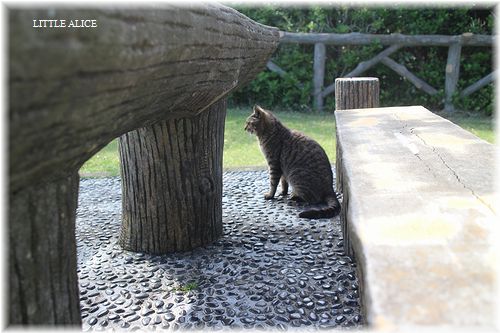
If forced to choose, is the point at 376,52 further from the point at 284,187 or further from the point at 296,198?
the point at 296,198

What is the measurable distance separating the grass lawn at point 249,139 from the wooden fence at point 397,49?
0.62 meters

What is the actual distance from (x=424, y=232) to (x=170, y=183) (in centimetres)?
210

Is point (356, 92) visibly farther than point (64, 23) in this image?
Yes

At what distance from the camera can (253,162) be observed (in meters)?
6.02

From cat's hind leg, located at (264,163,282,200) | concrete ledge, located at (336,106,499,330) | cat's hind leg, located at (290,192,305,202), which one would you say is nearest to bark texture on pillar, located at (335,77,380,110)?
cat's hind leg, located at (264,163,282,200)

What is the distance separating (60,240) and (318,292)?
5.51ft

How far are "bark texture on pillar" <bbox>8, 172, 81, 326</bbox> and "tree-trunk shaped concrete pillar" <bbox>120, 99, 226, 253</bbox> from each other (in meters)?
1.57

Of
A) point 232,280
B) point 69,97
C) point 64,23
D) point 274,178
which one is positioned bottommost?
point 232,280

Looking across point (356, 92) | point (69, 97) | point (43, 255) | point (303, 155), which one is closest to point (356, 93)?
point (356, 92)

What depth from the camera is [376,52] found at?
30.6ft

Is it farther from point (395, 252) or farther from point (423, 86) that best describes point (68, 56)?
point (423, 86)

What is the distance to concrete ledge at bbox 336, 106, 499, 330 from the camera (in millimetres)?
934

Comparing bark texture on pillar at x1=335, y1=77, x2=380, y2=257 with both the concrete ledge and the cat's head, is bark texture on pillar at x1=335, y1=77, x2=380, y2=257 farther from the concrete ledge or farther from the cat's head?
the concrete ledge

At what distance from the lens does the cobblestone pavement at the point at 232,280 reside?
243 cm
